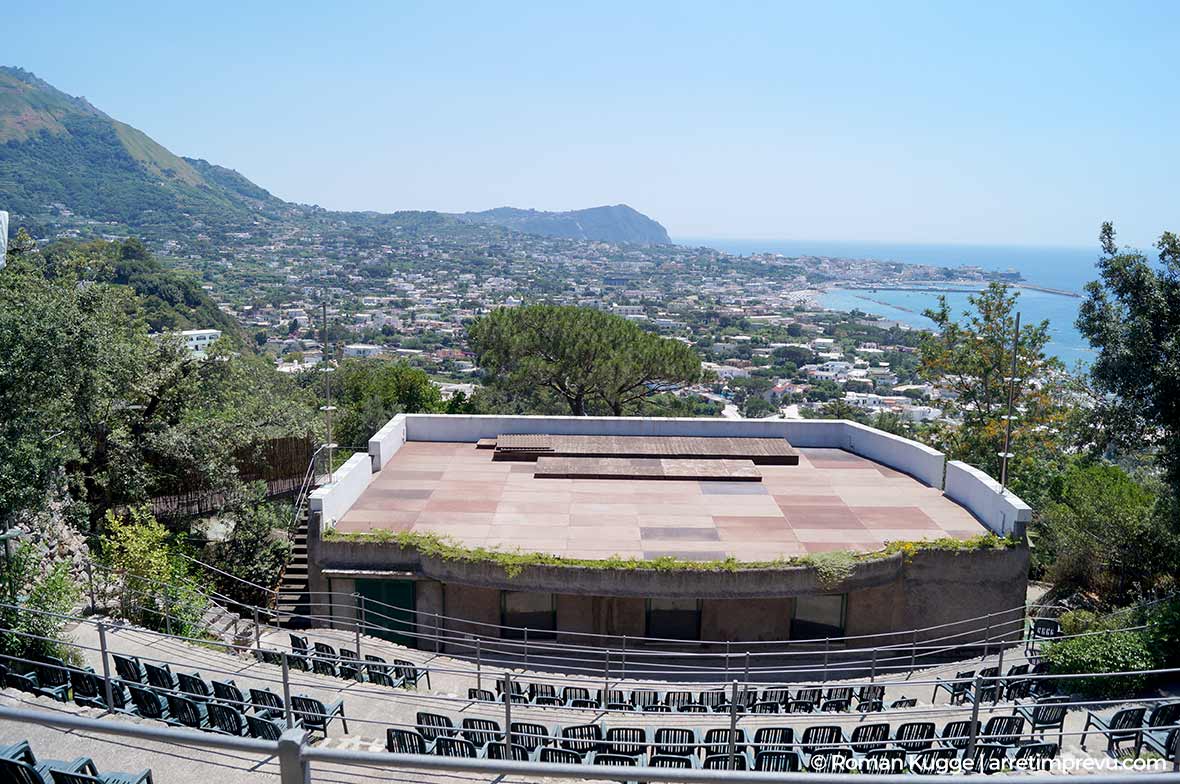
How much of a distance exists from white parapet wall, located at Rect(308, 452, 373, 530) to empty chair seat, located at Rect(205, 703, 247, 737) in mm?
6269

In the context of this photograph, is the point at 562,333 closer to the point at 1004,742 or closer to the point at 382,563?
the point at 382,563

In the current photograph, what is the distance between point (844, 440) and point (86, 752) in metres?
19.4

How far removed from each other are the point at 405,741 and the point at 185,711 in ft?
8.66

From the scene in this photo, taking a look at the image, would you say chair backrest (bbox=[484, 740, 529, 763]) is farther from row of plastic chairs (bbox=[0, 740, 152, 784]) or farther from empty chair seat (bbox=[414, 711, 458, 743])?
row of plastic chairs (bbox=[0, 740, 152, 784])

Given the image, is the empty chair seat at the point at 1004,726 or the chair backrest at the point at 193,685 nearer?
the chair backrest at the point at 193,685

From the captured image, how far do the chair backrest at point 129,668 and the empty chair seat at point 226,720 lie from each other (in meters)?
1.62

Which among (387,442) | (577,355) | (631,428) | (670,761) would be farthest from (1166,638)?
(577,355)

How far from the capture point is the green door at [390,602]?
1541 centimetres

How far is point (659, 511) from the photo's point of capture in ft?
57.8

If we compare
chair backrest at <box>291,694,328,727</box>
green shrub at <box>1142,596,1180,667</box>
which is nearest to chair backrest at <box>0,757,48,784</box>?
chair backrest at <box>291,694,328,727</box>

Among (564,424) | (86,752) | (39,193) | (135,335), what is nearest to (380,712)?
(86,752)

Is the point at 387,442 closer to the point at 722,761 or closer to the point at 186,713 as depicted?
the point at 186,713

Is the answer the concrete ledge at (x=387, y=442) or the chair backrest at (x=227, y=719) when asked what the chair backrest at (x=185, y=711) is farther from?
the concrete ledge at (x=387, y=442)

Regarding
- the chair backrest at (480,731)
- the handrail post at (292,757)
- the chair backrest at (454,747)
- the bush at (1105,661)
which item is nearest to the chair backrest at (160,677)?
the chair backrest at (454,747)
